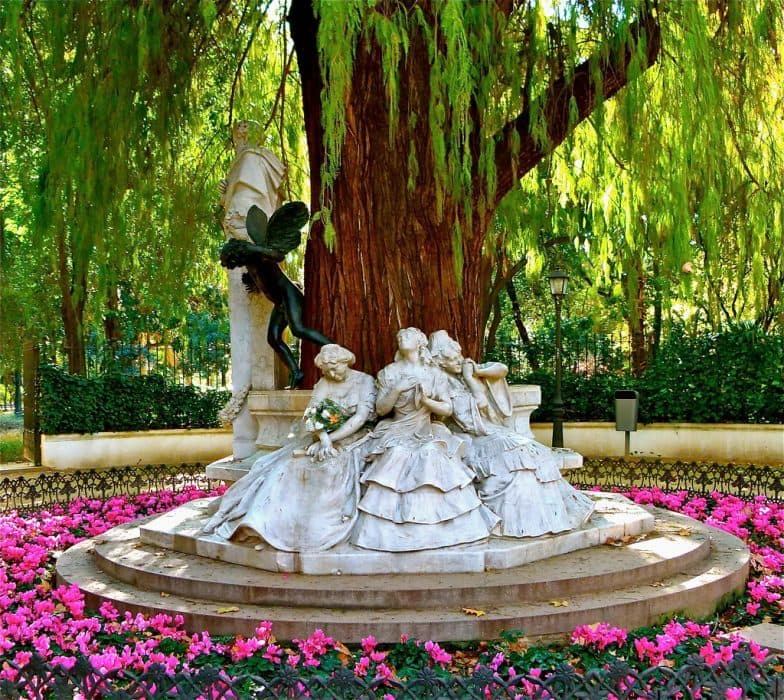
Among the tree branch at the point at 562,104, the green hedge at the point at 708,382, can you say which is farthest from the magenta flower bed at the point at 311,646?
the green hedge at the point at 708,382

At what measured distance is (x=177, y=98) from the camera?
22.0ft

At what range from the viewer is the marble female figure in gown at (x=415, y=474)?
4.79m

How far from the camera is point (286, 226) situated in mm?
6227

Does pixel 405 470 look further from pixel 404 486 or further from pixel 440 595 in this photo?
pixel 440 595

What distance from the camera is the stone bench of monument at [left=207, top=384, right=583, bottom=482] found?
→ 5945 mm

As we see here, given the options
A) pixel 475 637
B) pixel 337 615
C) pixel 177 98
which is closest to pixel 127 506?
pixel 177 98

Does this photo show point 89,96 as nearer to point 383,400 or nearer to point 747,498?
point 383,400

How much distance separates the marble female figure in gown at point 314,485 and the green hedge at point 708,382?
32.2 ft

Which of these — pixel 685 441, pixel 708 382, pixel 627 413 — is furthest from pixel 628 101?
pixel 685 441

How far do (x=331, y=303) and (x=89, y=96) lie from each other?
237cm

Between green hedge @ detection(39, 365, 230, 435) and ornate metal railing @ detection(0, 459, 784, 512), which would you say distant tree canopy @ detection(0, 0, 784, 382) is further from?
green hedge @ detection(39, 365, 230, 435)

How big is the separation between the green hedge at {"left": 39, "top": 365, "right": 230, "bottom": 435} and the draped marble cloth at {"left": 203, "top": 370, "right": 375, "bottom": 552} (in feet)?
30.1

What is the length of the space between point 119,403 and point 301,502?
10.1 meters

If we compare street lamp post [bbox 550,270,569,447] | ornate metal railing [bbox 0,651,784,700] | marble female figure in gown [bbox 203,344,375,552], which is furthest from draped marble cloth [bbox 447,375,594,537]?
street lamp post [bbox 550,270,569,447]
